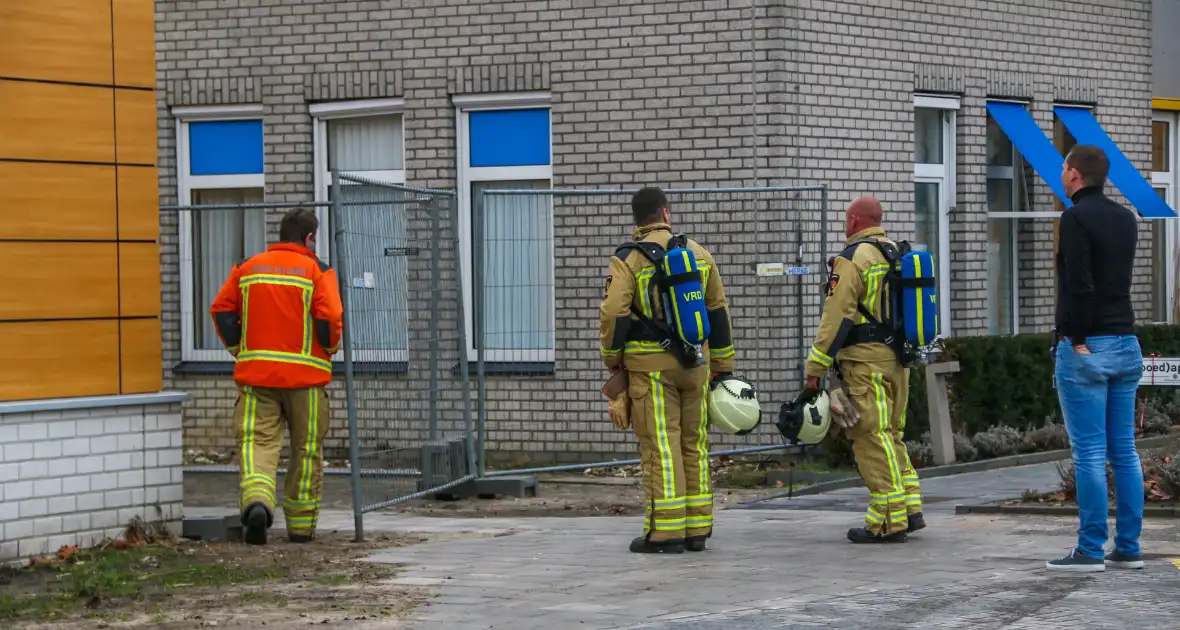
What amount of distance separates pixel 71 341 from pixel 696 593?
12.0 ft

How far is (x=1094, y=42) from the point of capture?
17.7m

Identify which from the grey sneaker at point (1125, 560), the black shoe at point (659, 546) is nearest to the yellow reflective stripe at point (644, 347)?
the black shoe at point (659, 546)

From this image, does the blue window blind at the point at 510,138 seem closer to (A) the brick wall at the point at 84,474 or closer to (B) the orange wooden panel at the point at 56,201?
(A) the brick wall at the point at 84,474

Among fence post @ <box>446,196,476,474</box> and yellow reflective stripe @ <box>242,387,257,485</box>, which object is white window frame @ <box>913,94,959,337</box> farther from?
yellow reflective stripe @ <box>242,387,257,485</box>

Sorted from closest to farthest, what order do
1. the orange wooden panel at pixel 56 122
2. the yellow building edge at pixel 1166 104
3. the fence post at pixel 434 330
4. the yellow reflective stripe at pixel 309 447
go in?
the orange wooden panel at pixel 56 122
the yellow reflective stripe at pixel 309 447
the fence post at pixel 434 330
the yellow building edge at pixel 1166 104

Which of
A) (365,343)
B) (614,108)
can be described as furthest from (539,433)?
(365,343)

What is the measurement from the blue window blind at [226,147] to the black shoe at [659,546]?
7.39m

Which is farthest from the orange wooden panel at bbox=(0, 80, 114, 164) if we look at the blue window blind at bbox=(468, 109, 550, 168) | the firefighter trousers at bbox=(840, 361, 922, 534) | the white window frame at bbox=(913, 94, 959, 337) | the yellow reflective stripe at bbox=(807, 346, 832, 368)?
the white window frame at bbox=(913, 94, 959, 337)

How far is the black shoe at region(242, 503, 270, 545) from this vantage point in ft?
34.2

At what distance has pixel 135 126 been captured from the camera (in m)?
10.5

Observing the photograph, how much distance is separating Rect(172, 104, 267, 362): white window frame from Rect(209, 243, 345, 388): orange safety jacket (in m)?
5.28

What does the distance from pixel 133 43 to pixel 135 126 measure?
1.45 feet

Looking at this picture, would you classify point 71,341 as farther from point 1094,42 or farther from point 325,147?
point 1094,42

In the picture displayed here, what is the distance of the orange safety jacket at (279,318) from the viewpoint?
10594mm
